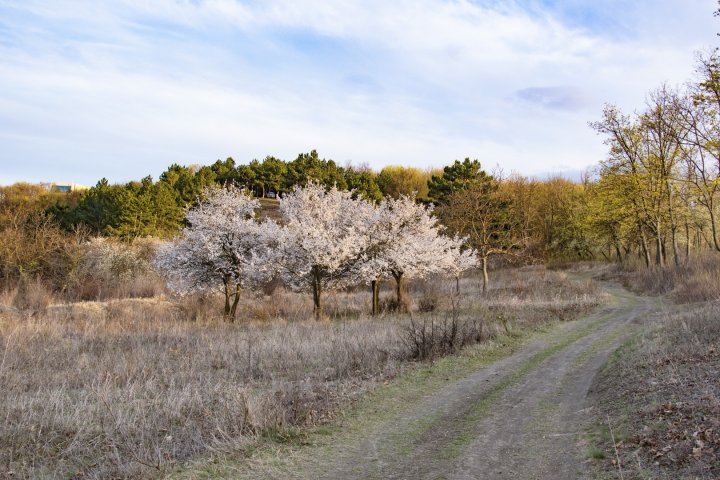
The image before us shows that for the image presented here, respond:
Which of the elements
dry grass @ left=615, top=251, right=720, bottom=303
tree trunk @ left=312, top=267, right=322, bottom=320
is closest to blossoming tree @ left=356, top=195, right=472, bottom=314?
tree trunk @ left=312, top=267, right=322, bottom=320

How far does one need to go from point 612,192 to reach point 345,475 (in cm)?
3764

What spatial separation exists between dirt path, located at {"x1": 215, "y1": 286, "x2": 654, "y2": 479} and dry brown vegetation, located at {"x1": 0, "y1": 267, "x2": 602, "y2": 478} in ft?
4.04

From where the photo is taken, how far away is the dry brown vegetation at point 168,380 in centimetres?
693

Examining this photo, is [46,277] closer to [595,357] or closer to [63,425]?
[63,425]

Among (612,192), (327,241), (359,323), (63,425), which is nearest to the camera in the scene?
(63,425)

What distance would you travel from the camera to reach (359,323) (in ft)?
65.3

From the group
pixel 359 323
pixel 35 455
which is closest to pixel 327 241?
pixel 359 323

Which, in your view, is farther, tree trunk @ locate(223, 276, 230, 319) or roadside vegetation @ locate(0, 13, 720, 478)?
tree trunk @ locate(223, 276, 230, 319)

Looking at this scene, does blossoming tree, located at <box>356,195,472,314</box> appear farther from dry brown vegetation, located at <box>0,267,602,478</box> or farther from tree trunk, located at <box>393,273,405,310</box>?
dry brown vegetation, located at <box>0,267,602,478</box>

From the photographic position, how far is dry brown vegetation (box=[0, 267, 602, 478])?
693 centimetres

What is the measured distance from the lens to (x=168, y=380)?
1130 cm

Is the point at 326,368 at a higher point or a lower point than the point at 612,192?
lower

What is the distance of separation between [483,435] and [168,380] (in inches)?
303

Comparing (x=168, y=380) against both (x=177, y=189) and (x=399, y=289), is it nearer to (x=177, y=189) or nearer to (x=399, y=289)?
(x=399, y=289)
